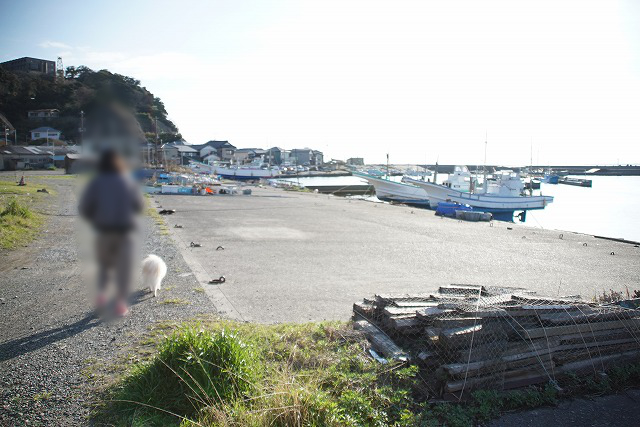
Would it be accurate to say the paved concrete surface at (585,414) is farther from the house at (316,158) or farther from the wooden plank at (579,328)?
the house at (316,158)

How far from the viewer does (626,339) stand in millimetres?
9211

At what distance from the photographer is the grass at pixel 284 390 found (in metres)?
6.20

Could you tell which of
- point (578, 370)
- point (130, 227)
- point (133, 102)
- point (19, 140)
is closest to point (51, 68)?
point (19, 140)

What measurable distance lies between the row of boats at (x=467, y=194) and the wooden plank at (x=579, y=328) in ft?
146

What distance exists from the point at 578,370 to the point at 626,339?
160cm

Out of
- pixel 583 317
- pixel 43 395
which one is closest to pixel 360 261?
pixel 583 317

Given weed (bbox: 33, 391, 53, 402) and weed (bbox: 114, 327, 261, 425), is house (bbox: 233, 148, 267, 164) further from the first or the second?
weed (bbox: 114, 327, 261, 425)

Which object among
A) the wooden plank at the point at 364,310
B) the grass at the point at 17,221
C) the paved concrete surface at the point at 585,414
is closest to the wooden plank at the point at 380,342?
the wooden plank at the point at 364,310

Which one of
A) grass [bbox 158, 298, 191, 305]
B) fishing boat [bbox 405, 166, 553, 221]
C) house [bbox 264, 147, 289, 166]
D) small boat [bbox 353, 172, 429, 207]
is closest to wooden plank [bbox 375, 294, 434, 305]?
grass [bbox 158, 298, 191, 305]

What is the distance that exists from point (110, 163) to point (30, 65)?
1.74 meters

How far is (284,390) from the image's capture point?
252 inches

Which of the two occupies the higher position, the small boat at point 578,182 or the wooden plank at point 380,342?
the small boat at point 578,182

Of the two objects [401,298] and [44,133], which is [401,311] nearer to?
[401,298]

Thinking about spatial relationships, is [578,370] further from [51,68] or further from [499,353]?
[51,68]
